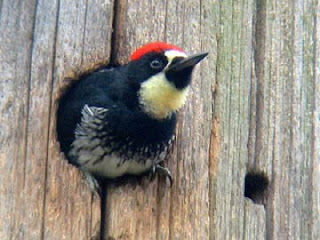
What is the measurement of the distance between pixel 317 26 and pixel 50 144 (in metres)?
1.20

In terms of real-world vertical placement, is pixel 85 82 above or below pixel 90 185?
above

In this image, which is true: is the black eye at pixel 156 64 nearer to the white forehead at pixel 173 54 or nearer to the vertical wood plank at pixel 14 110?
the white forehead at pixel 173 54

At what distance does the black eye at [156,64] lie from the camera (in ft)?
11.4

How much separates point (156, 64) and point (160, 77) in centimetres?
5

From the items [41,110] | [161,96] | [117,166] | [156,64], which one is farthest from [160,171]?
[41,110]

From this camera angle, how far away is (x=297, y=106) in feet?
11.9

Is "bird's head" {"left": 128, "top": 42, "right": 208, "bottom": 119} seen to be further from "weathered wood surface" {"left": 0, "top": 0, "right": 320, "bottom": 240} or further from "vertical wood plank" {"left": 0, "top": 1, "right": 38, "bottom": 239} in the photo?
"vertical wood plank" {"left": 0, "top": 1, "right": 38, "bottom": 239}

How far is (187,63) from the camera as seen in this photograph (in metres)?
3.38

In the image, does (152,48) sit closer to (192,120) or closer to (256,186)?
(192,120)

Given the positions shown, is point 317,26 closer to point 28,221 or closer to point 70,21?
point 70,21

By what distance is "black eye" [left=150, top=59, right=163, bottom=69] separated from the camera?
346 cm

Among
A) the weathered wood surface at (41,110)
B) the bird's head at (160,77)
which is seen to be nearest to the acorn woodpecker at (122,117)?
the bird's head at (160,77)

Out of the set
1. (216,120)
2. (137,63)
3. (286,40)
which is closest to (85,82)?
(137,63)

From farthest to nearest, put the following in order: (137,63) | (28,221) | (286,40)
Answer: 1. (286,40)
2. (137,63)
3. (28,221)
